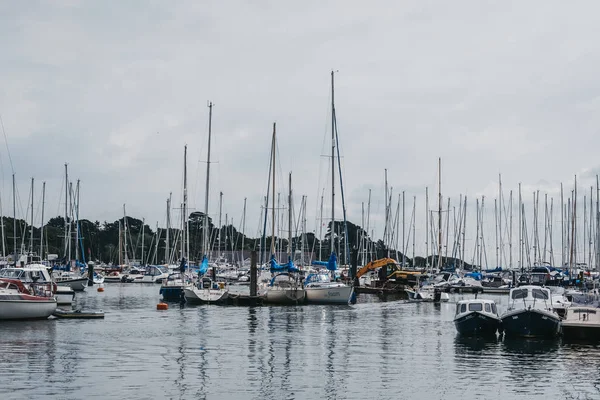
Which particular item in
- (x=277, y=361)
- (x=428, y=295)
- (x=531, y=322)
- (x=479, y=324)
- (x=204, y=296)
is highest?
(x=531, y=322)

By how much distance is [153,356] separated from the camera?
36875 mm

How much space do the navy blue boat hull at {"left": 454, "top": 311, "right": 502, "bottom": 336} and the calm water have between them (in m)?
1.05

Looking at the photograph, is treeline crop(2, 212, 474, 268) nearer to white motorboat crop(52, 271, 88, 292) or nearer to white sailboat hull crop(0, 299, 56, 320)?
white motorboat crop(52, 271, 88, 292)

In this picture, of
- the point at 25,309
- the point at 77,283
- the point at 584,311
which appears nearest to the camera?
the point at 584,311

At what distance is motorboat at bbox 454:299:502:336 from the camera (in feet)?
151

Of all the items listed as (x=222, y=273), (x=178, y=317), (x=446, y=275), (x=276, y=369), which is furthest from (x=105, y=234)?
(x=276, y=369)

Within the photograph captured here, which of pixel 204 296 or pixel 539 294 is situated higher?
pixel 539 294

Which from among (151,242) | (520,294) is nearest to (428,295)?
(520,294)

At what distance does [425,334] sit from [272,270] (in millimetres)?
27417

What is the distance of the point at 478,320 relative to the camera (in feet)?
152

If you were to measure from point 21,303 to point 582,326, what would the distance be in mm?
32553

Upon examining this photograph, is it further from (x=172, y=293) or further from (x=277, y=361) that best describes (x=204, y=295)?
(x=277, y=361)

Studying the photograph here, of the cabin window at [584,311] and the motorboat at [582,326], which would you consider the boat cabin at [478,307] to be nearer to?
the motorboat at [582,326]

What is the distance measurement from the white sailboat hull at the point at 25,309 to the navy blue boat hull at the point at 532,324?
2799 centimetres
